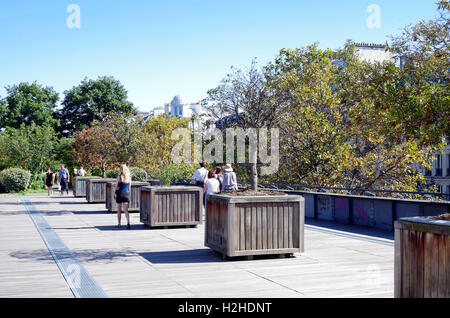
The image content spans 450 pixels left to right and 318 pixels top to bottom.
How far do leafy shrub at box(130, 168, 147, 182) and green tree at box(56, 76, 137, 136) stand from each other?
40.6m

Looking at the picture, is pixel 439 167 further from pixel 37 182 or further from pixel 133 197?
pixel 133 197

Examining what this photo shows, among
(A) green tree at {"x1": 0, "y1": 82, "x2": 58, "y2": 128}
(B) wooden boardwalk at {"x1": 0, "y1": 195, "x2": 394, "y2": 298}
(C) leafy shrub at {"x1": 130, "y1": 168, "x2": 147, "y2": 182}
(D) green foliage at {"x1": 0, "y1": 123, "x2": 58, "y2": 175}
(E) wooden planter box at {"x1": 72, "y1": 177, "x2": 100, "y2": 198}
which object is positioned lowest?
(B) wooden boardwalk at {"x1": 0, "y1": 195, "x2": 394, "y2": 298}

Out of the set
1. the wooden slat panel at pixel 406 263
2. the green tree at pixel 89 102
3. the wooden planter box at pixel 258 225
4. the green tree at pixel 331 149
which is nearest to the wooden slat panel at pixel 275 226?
the wooden planter box at pixel 258 225

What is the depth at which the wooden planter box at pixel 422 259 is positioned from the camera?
5277mm

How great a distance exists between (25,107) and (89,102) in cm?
767

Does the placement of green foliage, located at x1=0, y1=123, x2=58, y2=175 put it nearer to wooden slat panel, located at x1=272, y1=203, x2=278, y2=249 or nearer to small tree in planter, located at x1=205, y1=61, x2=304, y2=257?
small tree in planter, located at x1=205, y1=61, x2=304, y2=257

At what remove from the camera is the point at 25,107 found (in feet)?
224

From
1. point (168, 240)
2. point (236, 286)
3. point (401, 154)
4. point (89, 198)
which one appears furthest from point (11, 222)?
point (401, 154)

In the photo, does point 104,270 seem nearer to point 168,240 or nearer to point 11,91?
point 168,240

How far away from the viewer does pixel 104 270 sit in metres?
8.68

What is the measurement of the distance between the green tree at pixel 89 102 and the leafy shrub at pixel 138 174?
133 ft

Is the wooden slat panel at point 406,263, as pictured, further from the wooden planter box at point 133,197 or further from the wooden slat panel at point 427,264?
the wooden planter box at point 133,197

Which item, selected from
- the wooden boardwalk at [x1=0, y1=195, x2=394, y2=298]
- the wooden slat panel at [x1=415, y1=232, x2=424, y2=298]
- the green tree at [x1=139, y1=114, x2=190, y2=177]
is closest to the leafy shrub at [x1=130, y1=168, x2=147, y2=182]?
the green tree at [x1=139, y1=114, x2=190, y2=177]

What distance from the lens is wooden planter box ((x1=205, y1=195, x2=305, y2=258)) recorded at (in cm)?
948
